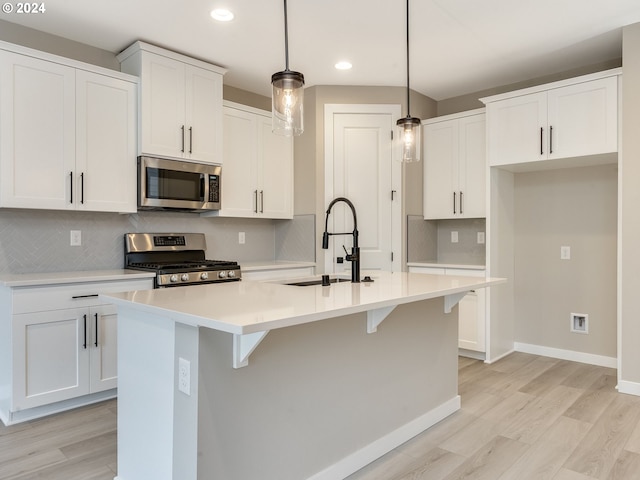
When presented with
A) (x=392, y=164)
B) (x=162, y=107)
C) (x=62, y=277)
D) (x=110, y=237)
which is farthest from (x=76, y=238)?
(x=392, y=164)

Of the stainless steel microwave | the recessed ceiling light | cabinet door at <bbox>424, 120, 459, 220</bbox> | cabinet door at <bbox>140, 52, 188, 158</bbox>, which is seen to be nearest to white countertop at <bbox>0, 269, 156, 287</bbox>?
the stainless steel microwave

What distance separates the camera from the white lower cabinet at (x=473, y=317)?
13.2 ft

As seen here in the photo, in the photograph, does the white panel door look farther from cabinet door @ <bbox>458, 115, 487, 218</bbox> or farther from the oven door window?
the oven door window

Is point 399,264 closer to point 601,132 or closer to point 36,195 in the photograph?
point 601,132

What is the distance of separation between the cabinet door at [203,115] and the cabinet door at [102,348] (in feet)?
4.65

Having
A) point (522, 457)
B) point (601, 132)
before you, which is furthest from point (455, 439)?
point (601, 132)

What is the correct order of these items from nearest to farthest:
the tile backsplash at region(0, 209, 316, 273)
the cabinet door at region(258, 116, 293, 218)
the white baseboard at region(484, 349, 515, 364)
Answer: the tile backsplash at region(0, 209, 316, 273)
the white baseboard at region(484, 349, 515, 364)
the cabinet door at region(258, 116, 293, 218)

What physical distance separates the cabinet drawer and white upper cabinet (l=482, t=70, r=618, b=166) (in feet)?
10.8

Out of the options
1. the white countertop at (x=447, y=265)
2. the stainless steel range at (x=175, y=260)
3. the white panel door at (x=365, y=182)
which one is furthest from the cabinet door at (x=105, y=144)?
the white countertop at (x=447, y=265)

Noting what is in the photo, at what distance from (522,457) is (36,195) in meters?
3.31

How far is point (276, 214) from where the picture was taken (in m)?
4.45

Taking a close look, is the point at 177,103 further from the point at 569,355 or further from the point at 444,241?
the point at 569,355

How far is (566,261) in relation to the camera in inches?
161

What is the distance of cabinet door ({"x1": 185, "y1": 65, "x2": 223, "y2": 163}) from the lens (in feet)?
11.9
